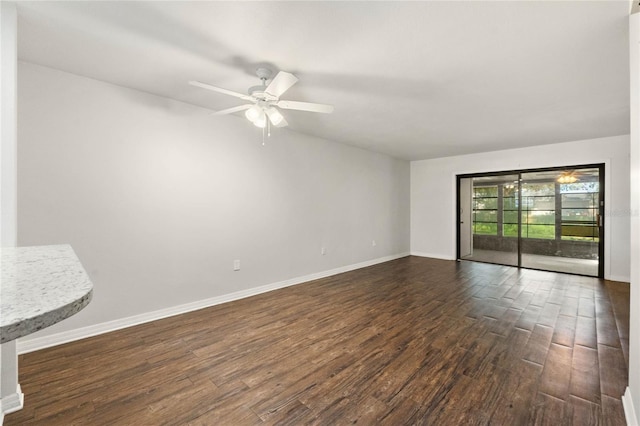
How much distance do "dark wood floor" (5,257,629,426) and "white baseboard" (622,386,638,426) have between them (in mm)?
50

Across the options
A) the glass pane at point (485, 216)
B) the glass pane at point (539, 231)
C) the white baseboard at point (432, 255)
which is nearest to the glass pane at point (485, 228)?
the glass pane at point (485, 216)

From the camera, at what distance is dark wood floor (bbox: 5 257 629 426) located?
1666 mm

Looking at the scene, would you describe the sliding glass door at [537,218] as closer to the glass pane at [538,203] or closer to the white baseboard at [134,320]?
the glass pane at [538,203]

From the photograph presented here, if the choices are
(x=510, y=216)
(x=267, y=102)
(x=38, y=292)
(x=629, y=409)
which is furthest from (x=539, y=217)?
(x=38, y=292)

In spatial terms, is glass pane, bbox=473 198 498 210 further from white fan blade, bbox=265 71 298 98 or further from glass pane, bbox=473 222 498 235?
white fan blade, bbox=265 71 298 98

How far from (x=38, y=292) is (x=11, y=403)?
200cm

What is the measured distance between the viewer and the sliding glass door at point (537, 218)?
5.11 metres

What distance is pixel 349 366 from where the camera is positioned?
2127mm

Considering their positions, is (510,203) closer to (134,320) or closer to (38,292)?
(134,320)

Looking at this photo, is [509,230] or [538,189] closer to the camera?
[538,189]

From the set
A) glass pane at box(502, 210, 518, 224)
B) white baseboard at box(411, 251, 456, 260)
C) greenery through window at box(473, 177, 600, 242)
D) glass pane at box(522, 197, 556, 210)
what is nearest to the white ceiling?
greenery through window at box(473, 177, 600, 242)

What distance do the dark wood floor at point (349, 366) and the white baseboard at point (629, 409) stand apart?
50 mm

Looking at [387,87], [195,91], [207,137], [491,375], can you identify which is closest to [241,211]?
[207,137]

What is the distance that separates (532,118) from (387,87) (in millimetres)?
2350
